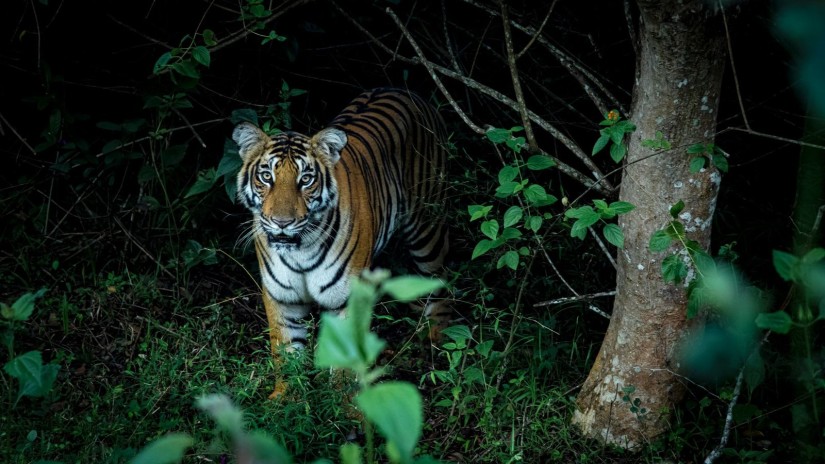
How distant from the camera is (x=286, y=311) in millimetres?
4305

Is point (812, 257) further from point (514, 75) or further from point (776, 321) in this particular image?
point (514, 75)

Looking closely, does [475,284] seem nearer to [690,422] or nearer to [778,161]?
[690,422]

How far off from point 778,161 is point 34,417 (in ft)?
14.0

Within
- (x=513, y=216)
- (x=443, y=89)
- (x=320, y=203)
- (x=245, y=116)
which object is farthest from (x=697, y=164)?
(x=245, y=116)

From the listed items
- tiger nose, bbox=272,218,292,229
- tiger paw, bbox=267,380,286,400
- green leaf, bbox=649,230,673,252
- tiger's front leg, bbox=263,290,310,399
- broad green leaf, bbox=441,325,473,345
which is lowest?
tiger paw, bbox=267,380,286,400

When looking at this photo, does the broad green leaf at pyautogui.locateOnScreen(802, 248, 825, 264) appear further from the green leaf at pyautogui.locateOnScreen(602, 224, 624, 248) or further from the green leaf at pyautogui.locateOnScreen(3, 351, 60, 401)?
A: the green leaf at pyautogui.locateOnScreen(3, 351, 60, 401)

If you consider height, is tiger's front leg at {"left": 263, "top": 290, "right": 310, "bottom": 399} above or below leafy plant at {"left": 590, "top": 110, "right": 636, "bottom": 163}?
below

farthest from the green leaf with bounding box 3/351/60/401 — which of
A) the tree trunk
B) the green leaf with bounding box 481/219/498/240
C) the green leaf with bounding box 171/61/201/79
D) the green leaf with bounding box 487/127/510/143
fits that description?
the tree trunk

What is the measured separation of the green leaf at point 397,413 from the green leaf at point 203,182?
3.69 metres

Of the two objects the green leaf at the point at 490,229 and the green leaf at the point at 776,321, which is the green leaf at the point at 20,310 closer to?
the green leaf at the point at 490,229

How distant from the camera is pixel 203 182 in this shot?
4.84m

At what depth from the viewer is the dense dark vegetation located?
12.3ft

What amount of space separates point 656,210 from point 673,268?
1.10 feet

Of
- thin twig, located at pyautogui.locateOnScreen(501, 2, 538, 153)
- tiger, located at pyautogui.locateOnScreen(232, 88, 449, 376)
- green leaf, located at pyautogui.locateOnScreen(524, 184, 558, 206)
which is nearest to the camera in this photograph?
green leaf, located at pyautogui.locateOnScreen(524, 184, 558, 206)
